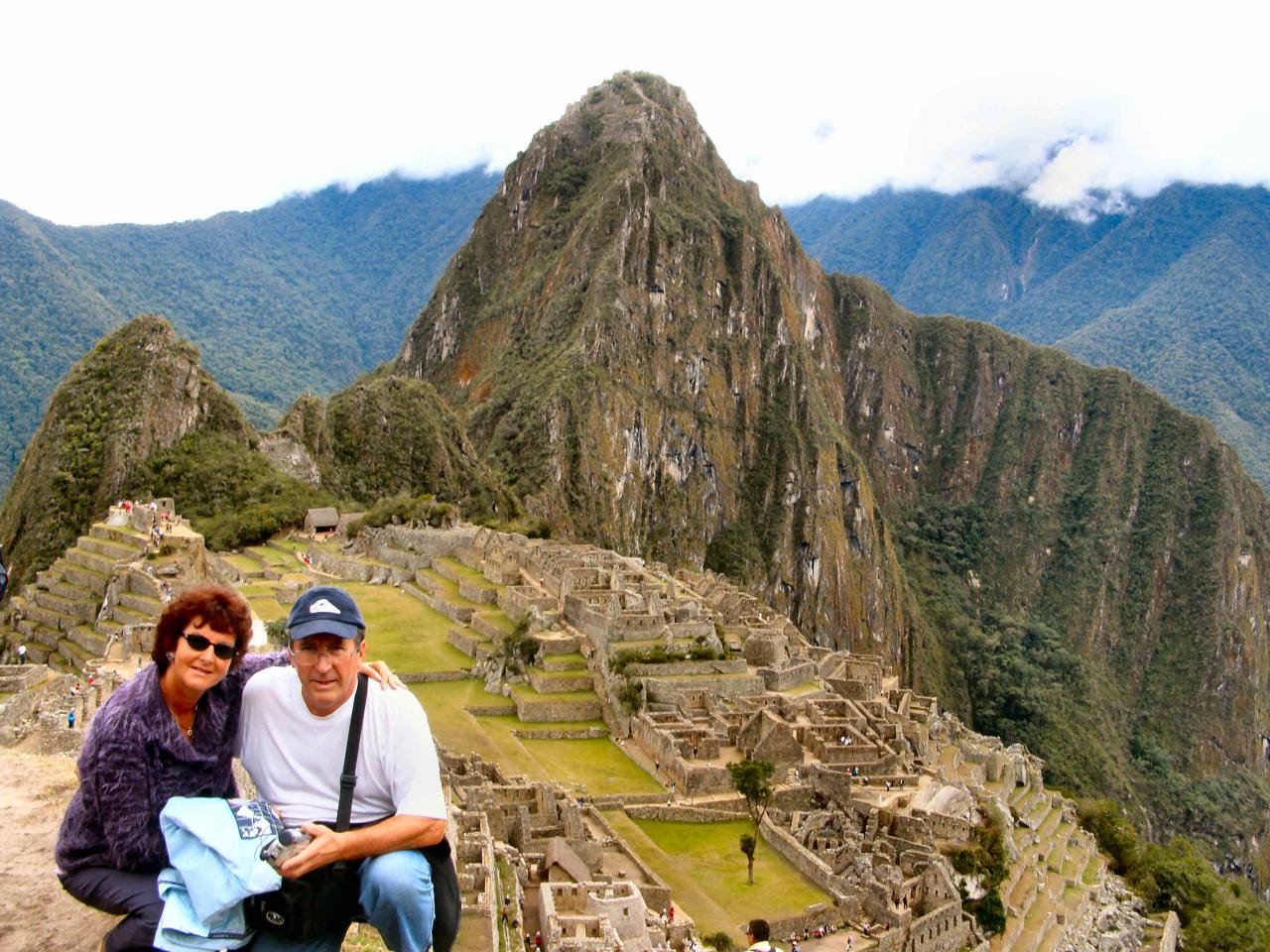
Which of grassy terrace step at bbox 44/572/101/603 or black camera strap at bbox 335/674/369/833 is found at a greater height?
black camera strap at bbox 335/674/369/833

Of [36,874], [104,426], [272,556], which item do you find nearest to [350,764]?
[36,874]

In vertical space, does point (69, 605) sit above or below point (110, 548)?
below

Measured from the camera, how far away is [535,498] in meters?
104

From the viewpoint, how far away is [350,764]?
234 inches

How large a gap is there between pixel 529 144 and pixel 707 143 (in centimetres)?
2898

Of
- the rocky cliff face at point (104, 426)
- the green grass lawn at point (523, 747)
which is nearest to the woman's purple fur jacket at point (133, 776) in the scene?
the green grass lawn at point (523, 747)

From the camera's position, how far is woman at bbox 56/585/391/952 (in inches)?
231

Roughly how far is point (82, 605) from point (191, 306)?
12157 cm

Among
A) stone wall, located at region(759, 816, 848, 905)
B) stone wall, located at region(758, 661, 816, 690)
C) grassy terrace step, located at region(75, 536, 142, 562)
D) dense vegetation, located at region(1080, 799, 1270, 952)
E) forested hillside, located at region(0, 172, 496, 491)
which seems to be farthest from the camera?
forested hillside, located at region(0, 172, 496, 491)

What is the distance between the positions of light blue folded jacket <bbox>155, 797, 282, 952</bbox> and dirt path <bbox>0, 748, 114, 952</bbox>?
1577 mm

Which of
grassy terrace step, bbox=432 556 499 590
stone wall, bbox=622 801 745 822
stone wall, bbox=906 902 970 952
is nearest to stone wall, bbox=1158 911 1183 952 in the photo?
stone wall, bbox=906 902 970 952

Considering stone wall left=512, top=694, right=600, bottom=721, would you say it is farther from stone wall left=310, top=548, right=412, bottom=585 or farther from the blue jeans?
the blue jeans

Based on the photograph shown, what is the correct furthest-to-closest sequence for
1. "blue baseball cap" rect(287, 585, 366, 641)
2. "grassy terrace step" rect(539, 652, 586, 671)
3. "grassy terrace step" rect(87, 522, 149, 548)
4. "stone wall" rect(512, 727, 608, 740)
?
"grassy terrace step" rect(87, 522, 149, 548) < "grassy terrace step" rect(539, 652, 586, 671) < "stone wall" rect(512, 727, 608, 740) < "blue baseball cap" rect(287, 585, 366, 641)

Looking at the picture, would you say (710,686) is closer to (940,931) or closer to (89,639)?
(940,931)
